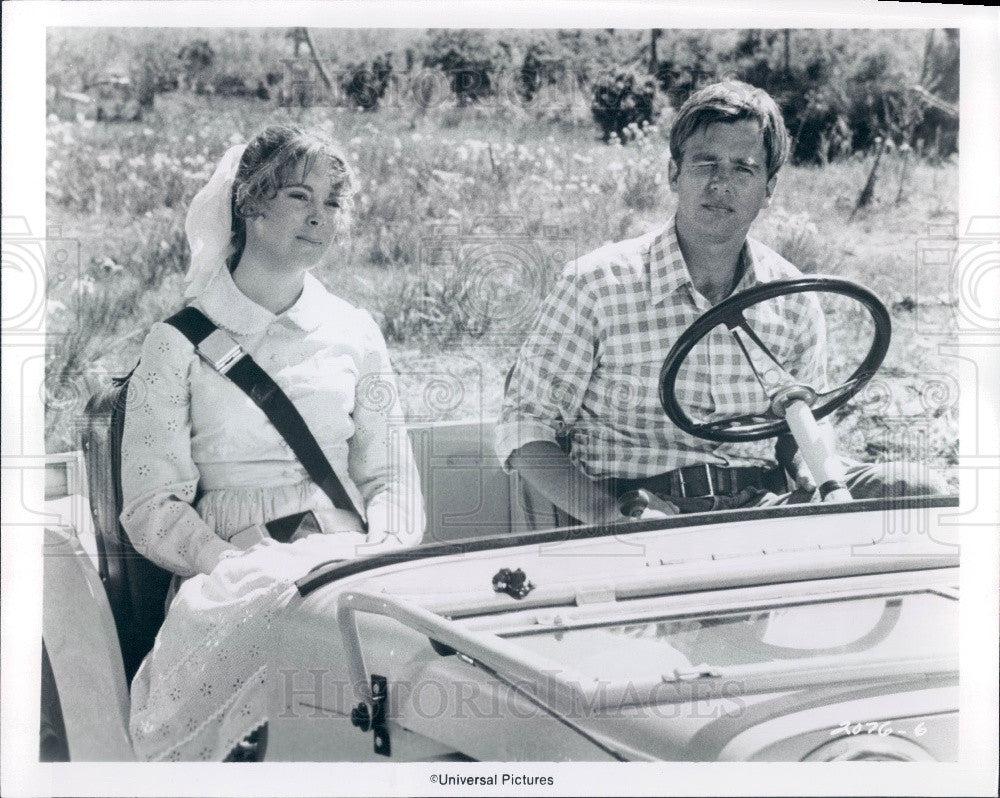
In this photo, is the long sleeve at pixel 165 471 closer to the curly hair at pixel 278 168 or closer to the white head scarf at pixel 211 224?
the white head scarf at pixel 211 224

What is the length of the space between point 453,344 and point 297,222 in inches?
21.8

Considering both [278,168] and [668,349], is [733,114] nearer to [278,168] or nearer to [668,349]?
[668,349]

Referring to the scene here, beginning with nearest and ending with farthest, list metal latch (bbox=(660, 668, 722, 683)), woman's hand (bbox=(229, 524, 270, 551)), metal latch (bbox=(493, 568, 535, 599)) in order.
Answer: metal latch (bbox=(660, 668, 722, 683)) → metal latch (bbox=(493, 568, 535, 599)) → woman's hand (bbox=(229, 524, 270, 551))

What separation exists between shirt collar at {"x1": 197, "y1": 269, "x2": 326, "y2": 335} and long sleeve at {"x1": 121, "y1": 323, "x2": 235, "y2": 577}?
123mm

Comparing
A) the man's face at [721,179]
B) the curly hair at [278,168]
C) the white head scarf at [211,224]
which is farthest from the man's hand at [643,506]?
the white head scarf at [211,224]

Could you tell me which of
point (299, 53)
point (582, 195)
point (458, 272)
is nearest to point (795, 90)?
point (582, 195)

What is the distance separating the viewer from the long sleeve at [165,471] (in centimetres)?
320

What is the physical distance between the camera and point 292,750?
10.6ft

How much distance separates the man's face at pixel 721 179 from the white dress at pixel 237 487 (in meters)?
0.95

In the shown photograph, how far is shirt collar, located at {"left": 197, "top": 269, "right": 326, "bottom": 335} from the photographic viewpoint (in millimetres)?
3230

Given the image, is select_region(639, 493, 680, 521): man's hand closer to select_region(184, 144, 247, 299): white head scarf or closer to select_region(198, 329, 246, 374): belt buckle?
select_region(198, 329, 246, 374): belt buckle

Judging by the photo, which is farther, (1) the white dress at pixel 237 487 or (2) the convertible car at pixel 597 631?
(1) the white dress at pixel 237 487

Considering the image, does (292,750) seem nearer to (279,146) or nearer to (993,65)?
(279,146)

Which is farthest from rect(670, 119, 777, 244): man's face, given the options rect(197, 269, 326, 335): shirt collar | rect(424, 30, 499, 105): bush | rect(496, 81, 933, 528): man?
rect(197, 269, 326, 335): shirt collar
